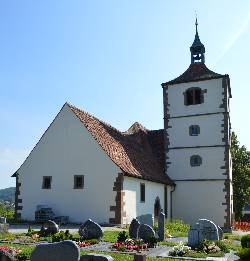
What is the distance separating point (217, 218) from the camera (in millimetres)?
31766

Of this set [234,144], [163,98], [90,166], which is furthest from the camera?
[234,144]

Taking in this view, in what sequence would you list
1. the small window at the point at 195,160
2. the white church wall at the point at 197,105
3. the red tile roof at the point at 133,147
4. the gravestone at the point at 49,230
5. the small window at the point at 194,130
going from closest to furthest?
the gravestone at the point at 49,230 < the red tile roof at the point at 133,147 < the small window at the point at 195,160 < the white church wall at the point at 197,105 < the small window at the point at 194,130

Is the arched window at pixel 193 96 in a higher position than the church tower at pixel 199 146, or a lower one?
higher

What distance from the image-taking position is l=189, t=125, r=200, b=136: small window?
33678 mm

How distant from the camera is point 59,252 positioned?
9.17m

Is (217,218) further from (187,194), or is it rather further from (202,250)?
(202,250)

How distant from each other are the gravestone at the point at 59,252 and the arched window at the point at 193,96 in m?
26.6

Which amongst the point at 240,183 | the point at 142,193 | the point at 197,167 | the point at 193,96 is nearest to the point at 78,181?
the point at 142,193

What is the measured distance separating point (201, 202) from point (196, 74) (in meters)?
11.5

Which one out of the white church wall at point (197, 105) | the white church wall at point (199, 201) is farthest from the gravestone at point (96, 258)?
the white church wall at point (197, 105)

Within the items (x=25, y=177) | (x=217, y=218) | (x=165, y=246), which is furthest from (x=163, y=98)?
(x=165, y=246)

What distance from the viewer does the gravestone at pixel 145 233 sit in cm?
1652

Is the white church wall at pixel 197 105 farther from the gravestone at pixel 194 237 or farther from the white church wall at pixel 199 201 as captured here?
the gravestone at pixel 194 237

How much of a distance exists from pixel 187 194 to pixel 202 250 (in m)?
18.4
